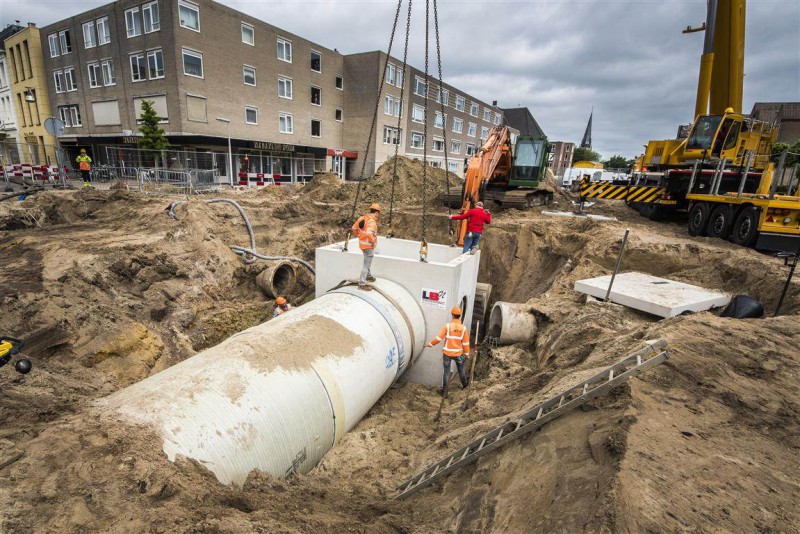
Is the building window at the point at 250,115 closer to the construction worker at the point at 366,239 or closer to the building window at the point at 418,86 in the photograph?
the building window at the point at 418,86

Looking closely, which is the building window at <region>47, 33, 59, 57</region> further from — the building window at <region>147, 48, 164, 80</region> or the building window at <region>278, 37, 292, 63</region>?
the building window at <region>278, 37, 292, 63</region>

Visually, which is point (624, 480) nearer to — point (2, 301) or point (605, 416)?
point (605, 416)

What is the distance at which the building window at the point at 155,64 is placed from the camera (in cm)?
2186

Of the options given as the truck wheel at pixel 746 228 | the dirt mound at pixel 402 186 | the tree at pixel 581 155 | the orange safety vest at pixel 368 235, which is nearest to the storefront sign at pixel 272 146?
the dirt mound at pixel 402 186

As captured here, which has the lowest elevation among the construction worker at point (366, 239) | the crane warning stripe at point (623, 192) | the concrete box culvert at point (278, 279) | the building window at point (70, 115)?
the concrete box culvert at point (278, 279)

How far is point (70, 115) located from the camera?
27.7 meters

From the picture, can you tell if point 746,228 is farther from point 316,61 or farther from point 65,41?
point 65,41

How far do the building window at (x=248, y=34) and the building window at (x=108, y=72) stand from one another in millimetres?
8276

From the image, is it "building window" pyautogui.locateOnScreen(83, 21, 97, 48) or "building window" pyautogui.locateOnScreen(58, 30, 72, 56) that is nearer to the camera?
"building window" pyautogui.locateOnScreen(83, 21, 97, 48)

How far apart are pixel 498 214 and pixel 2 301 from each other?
46.3 feet

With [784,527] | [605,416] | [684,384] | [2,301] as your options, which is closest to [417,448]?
[605,416]

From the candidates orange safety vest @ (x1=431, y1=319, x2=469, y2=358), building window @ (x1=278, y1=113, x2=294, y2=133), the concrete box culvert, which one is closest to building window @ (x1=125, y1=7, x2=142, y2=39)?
building window @ (x1=278, y1=113, x2=294, y2=133)

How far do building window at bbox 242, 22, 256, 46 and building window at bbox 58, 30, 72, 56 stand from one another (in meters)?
12.6

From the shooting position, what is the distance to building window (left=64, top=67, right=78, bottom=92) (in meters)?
26.7
